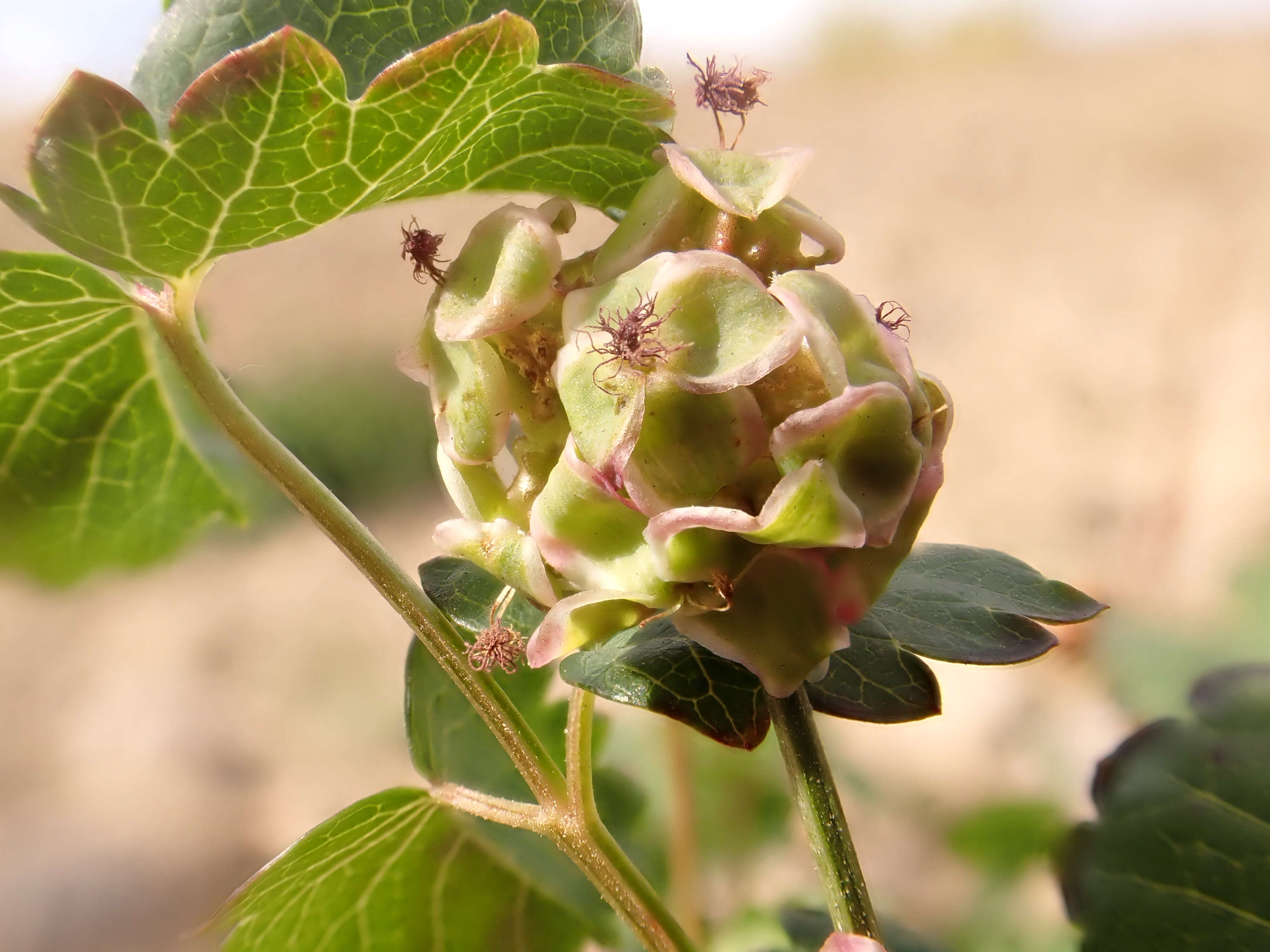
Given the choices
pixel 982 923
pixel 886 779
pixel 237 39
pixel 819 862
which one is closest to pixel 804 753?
pixel 819 862

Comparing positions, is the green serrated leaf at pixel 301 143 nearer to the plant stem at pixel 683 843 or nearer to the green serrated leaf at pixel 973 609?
the green serrated leaf at pixel 973 609

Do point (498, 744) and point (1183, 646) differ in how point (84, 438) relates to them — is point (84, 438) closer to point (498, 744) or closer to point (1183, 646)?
point (498, 744)

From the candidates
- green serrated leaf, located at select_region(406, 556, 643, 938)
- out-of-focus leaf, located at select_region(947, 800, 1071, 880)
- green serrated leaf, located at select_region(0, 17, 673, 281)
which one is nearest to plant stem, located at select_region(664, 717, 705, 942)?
green serrated leaf, located at select_region(406, 556, 643, 938)

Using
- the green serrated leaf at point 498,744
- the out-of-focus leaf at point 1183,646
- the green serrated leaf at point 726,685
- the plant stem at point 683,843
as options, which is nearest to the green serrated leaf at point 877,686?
the green serrated leaf at point 726,685

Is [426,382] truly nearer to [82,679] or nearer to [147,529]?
[147,529]

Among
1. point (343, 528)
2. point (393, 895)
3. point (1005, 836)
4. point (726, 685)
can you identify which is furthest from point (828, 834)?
point (1005, 836)

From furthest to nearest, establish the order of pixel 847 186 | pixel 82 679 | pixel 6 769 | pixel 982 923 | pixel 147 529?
pixel 847 186
pixel 82 679
pixel 6 769
pixel 982 923
pixel 147 529
